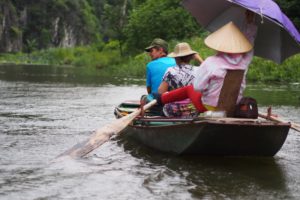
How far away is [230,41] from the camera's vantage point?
6164mm

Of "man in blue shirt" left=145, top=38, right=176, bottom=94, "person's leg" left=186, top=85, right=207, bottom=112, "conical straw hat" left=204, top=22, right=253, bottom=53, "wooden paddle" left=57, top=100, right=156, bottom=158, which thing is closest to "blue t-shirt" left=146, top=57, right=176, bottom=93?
"man in blue shirt" left=145, top=38, right=176, bottom=94

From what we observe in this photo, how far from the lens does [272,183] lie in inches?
230

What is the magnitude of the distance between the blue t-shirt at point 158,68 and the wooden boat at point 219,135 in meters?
0.87

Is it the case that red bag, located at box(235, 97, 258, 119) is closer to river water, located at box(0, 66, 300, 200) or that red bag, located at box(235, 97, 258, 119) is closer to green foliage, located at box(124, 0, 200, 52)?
river water, located at box(0, 66, 300, 200)

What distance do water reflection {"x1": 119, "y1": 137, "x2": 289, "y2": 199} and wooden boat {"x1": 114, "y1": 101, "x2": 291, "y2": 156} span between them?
0.13 m

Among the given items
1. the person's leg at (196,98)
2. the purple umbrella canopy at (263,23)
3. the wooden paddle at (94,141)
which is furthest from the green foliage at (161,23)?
the person's leg at (196,98)

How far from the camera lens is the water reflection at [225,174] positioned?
5.43 metres

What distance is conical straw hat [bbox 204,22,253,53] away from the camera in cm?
614

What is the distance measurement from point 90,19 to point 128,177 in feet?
338

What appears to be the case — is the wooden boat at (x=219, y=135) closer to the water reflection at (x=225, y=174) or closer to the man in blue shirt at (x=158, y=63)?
the water reflection at (x=225, y=174)

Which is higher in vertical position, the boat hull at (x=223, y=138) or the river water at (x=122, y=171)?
the boat hull at (x=223, y=138)

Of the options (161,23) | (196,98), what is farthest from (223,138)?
(161,23)

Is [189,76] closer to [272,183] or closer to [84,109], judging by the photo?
[272,183]

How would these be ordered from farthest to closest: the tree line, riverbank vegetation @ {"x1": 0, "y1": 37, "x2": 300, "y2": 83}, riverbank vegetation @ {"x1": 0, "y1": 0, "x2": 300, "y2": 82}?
the tree line → riverbank vegetation @ {"x1": 0, "y1": 0, "x2": 300, "y2": 82} → riverbank vegetation @ {"x1": 0, "y1": 37, "x2": 300, "y2": 83}
